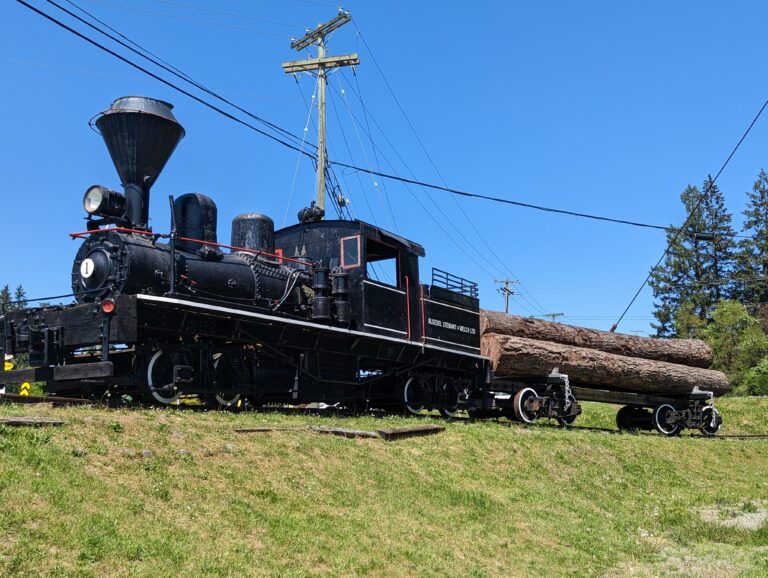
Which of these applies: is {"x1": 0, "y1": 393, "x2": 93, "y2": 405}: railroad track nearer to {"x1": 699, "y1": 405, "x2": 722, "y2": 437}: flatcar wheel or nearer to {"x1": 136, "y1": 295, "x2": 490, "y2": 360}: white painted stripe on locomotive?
{"x1": 136, "y1": 295, "x2": 490, "y2": 360}: white painted stripe on locomotive

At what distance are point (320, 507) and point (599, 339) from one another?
43.5ft

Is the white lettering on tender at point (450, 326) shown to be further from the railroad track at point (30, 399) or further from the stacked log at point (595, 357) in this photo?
the railroad track at point (30, 399)

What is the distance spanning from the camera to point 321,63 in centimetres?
2272

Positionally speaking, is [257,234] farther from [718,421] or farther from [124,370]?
[718,421]

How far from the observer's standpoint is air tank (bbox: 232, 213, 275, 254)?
42.0 ft

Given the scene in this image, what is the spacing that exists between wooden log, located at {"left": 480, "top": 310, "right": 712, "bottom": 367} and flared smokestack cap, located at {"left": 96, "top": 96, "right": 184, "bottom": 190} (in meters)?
8.47

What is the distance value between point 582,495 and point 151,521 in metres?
6.44

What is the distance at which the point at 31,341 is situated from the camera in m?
10.4

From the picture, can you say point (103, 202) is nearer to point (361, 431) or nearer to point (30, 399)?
point (30, 399)

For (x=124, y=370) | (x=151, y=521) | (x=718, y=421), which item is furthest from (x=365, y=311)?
(x=718, y=421)

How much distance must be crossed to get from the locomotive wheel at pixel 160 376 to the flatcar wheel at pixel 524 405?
8.36 meters

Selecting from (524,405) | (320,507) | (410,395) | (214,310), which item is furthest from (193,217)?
(524,405)

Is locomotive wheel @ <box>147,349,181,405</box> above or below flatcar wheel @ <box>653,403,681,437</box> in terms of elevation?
above

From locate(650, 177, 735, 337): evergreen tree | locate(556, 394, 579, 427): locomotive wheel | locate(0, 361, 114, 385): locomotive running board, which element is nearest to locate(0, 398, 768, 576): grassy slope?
locate(0, 361, 114, 385): locomotive running board
